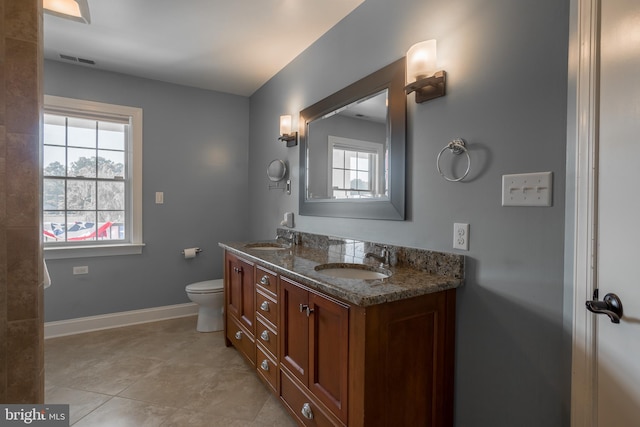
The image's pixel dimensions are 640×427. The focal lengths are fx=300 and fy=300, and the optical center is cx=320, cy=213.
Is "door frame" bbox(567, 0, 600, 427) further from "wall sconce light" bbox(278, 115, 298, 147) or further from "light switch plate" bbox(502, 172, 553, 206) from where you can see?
"wall sconce light" bbox(278, 115, 298, 147)

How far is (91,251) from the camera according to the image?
2.94 m

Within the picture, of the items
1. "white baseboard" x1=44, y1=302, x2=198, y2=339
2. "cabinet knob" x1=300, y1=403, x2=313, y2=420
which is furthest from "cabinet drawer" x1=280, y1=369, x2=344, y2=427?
"white baseboard" x1=44, y1=302, x2=198, y2=339

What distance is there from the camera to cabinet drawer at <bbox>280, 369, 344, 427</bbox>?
134 cm

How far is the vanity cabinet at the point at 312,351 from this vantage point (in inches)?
47.9

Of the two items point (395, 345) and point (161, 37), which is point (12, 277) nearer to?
point (395, 345)

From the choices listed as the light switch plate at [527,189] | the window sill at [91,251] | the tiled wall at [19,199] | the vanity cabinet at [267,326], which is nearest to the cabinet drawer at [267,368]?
the vanity cabinet at [267,326]

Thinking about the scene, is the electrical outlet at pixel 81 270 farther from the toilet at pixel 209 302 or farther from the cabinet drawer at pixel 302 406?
the cabinet drawer at pixel 302 406

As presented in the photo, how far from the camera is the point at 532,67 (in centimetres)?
112

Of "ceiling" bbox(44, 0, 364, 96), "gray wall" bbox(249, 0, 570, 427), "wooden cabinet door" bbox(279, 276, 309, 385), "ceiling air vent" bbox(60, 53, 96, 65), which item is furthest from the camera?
"ceiling air vent" bbox(60, 53, 96, 65)

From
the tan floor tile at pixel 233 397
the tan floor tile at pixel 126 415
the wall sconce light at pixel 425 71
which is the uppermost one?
the wall sconce light at pixel 425 71

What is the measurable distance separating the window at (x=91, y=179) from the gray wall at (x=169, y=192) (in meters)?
0.10

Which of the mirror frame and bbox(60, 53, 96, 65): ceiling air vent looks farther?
bbox(60, 53, 96, 65): ceiling air vent

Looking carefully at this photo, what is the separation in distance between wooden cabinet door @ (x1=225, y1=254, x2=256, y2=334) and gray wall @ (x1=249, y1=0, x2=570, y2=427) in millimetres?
1036

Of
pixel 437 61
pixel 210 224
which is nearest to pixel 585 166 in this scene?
pixel 437 61
